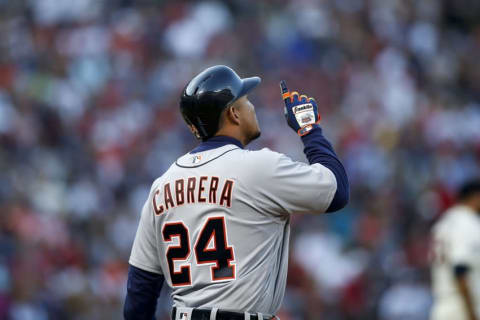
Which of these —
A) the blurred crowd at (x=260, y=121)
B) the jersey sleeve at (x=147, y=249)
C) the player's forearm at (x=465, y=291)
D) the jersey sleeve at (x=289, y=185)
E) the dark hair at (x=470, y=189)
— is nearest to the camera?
the jersey sleeve at (x=289, y=185)

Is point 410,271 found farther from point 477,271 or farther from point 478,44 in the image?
point 478,44

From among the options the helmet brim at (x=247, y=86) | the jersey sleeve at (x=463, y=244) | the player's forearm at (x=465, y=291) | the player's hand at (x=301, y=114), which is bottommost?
the player's forearm at (x=465, y=291)

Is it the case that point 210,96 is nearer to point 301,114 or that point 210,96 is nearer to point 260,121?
point 301,114

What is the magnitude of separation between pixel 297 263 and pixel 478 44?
6.27 m

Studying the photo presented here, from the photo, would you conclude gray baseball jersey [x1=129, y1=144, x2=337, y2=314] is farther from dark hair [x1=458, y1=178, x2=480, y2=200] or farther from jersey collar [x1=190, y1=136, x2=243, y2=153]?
→ dark hair [x1=458, y1=178, x2=480, y2=200]

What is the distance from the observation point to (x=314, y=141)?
400cm

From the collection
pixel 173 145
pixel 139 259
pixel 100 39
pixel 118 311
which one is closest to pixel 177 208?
pixel 139 259

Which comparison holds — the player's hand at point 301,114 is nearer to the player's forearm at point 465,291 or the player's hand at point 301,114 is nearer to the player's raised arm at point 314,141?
the player's raised arm at point 314,141

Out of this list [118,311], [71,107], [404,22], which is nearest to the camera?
[118,311]

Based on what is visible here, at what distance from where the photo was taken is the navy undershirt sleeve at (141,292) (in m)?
4.10

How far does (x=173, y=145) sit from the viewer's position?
12.7 metres

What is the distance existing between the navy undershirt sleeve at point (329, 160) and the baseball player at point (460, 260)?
301 centimetres

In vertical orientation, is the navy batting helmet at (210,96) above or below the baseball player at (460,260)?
above

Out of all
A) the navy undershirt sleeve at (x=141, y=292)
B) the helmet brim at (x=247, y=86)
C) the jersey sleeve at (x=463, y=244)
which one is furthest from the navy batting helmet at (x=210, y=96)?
the jersey sleeve at (x=463, y=244)
